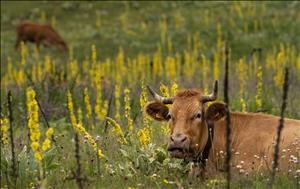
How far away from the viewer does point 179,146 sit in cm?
747

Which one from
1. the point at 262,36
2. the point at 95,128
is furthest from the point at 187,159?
the point at 262,36

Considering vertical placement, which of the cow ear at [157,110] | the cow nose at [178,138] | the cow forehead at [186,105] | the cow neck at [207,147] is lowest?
the cow neck at [207,147]

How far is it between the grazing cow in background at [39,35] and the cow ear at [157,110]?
22.6 m

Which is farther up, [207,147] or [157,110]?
[157,110]

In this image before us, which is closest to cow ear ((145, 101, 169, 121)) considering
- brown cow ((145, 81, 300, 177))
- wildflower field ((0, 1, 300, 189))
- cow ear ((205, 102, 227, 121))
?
brown cow ((145, 81, 300, 177))

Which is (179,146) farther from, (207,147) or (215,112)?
(215,112)

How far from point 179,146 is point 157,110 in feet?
3.86

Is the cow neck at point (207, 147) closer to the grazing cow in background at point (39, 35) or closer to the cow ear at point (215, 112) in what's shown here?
the cow ear at point (215, 112)

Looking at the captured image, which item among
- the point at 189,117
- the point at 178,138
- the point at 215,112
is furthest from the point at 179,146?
the point at 215,112

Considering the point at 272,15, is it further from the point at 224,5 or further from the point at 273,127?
the point at 273,127

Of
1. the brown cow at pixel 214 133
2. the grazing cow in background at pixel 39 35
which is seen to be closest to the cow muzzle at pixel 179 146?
the brown cow at pixel 214 133

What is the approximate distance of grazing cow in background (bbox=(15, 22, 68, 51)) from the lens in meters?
30.9

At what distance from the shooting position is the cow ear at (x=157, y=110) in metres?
8.48

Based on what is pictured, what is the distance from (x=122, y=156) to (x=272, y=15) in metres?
23.3
